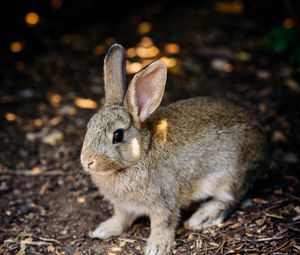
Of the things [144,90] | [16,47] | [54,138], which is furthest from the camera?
[16,47]

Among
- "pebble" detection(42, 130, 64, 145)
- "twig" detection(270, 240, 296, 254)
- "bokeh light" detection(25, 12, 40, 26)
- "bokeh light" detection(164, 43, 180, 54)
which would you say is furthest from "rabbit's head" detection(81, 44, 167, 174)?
"bokeh light" detection(25, 12, 40, 26)

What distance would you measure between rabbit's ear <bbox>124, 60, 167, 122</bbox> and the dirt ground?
49.4 inches

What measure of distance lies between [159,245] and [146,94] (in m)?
1.37

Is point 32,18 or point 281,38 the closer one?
point 281,38

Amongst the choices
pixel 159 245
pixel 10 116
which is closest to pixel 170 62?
pixel 10 116

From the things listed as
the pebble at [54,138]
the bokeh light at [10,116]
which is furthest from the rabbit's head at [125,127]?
the bokeh light at [10,116]

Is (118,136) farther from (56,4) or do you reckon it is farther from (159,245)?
(56,4)

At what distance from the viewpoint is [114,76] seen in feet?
16.1

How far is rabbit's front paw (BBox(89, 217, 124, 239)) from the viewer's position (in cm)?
507

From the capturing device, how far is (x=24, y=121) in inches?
272

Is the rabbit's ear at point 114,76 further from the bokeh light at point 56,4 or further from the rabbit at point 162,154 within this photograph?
the bokeh light at point 56,4

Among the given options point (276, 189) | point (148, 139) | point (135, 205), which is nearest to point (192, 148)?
point (148, 139)

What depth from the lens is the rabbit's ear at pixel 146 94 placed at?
4652 mm

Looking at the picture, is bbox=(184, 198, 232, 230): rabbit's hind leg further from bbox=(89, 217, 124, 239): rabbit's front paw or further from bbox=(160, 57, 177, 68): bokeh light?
bbox=(160, 57, 177, 68): bokeh light
